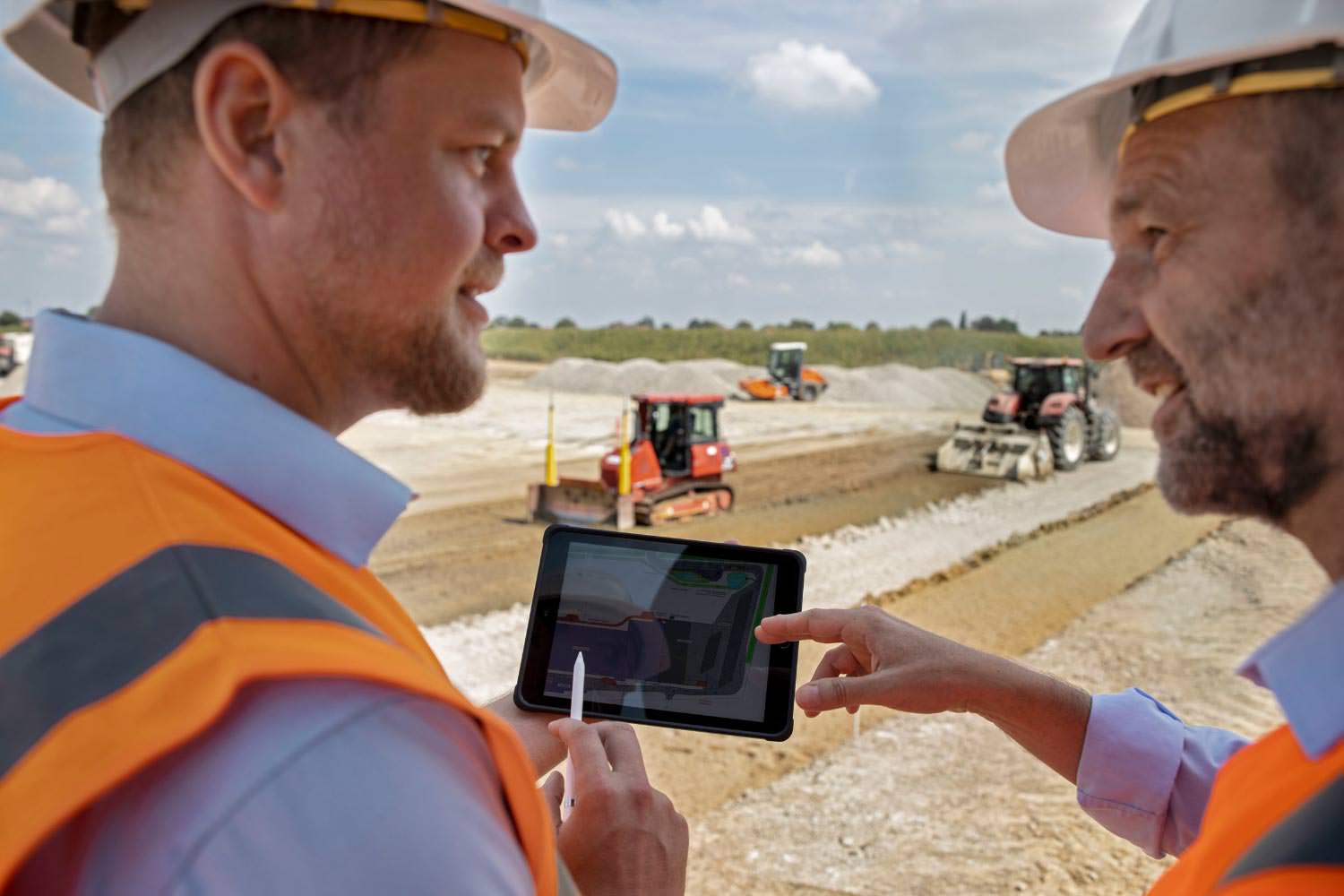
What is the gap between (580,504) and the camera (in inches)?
517

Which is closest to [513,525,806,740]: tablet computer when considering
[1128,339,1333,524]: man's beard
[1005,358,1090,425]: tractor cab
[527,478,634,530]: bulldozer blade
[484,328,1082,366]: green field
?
[1128,339,1333,524]: man's beard

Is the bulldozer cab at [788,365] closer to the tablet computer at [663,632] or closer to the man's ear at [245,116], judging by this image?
the tablet computer at [663,632]

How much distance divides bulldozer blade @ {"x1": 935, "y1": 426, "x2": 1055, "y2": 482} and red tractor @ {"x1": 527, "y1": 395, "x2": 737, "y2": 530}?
5.93m

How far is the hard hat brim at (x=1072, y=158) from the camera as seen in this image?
70.6 inches

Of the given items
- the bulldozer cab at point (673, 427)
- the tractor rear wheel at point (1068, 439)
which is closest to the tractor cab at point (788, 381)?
the tractor rear wheel at point (1068, 439)

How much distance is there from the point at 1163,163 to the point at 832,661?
1.10 meters

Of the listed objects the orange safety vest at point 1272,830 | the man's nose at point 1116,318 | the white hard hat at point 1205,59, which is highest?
the white hard hat at point 1205,59

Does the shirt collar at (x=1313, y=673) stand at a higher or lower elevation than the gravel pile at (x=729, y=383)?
higher

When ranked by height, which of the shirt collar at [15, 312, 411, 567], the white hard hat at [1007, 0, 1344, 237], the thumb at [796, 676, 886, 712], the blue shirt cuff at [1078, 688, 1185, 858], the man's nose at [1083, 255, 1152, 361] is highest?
the white hard hat at [1007, 0, 1344, 237]

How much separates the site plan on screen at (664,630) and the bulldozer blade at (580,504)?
10068mm

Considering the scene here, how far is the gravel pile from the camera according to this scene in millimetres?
38000

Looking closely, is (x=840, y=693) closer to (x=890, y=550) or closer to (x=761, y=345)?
(x=890, y=550)

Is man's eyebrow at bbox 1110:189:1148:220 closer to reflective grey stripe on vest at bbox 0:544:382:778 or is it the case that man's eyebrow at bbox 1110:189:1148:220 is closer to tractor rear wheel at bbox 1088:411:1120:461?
reflective grey stripe on vest at bbox 0:544:382:778

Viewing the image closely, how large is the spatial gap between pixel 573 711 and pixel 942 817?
187 inches
